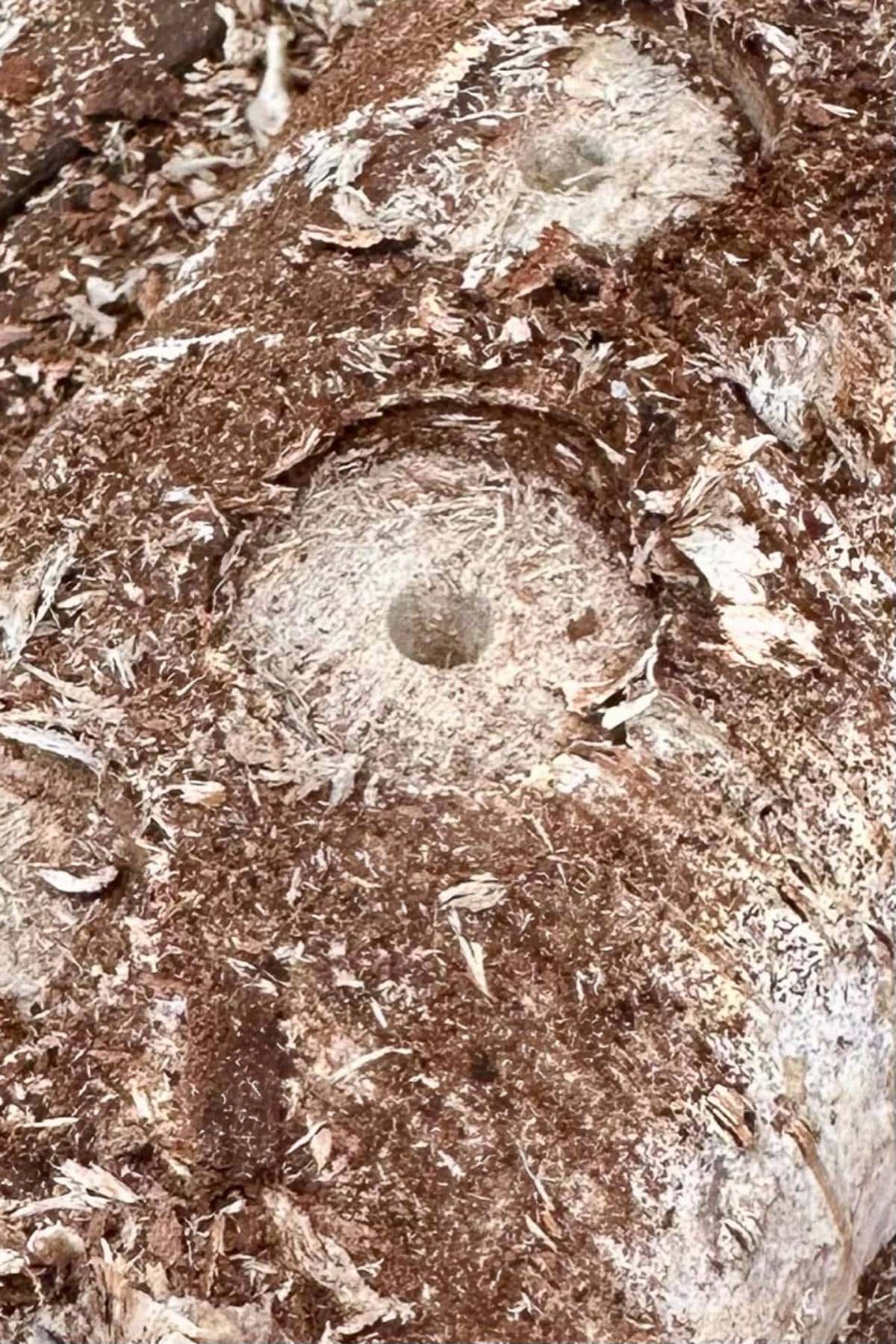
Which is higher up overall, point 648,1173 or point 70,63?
point 70,63

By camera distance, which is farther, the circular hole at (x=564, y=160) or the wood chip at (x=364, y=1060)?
the circular hole at (x=564, y=160)

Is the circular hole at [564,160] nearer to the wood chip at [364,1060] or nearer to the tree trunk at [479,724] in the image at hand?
the tree trunk at [479,724]

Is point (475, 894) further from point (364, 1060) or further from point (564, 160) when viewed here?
point (564, 160)

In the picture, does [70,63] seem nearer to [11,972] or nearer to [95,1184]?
[11,972]

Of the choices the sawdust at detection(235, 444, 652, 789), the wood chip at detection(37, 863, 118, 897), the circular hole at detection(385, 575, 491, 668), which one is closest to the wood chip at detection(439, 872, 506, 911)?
the sawdust at detection(235, 444, 652, 789)

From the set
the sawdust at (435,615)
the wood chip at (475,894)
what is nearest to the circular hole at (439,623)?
the sawdust at (435,615)

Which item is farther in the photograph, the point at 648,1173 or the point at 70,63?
the point at 70,63

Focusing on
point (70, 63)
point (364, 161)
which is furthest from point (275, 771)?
point (70, 63)

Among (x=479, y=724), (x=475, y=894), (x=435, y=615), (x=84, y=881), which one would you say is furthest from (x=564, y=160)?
(x=84, y=881)
